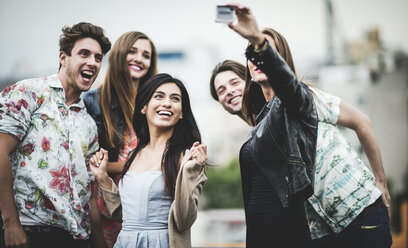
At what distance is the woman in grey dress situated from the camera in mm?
2357

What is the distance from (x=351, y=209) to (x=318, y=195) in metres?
0.20

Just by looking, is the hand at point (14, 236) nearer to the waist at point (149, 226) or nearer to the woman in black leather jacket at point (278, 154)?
the waist at point (149, 226)

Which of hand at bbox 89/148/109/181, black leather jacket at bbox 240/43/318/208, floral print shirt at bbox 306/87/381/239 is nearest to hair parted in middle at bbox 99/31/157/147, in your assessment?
hand at bbox 89/148/109/181

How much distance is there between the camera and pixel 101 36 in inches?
112

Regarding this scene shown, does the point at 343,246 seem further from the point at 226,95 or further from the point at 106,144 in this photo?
the point at 106,144

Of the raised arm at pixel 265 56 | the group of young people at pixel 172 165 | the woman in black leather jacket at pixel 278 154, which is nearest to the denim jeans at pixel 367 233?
the group of young people at pixel 172 165

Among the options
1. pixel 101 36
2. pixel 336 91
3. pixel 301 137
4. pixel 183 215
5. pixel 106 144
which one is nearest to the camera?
pixel 301 137

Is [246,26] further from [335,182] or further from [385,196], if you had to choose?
[385,196]

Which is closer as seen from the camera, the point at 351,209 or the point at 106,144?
the point at 351,209

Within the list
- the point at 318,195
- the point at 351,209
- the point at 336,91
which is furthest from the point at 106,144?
the point at 336,91

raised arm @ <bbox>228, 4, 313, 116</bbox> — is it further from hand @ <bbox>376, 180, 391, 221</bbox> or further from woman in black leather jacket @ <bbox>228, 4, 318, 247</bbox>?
hand @ <bbox>376, 180, 391, 221</bbox>

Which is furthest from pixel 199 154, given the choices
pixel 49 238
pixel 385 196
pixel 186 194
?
pixel 385 196

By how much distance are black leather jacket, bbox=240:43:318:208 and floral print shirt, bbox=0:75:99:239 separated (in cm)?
120

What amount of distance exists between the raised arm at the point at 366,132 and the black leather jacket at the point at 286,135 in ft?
2.01
